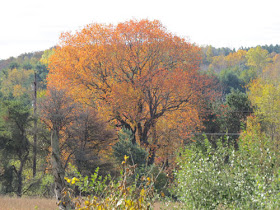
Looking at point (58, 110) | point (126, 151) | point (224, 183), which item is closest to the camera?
point (224, 183)

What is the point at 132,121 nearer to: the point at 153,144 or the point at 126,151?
the point at 153,144

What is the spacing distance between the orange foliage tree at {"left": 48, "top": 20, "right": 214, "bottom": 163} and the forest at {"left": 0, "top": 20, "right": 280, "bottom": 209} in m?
0.10

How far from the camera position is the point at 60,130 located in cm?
2634

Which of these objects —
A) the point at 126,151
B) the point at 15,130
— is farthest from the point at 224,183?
the point at 15,130

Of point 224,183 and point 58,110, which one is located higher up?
point 58,110

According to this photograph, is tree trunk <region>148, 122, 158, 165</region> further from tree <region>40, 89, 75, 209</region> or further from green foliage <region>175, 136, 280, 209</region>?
green foliage <region>175, 136, 280, 209</region>

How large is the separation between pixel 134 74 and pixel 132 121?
189 inches

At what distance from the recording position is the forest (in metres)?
9.45

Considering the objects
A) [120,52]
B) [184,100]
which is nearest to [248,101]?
[184,100]

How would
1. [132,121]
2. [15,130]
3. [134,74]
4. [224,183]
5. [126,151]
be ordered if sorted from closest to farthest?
1. [224,183]
2. [126,151]
3. [15,130]
4. [132,121]
5. [134,74]

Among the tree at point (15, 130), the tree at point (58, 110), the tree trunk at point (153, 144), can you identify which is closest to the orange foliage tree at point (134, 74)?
the tree trunk at point (153, 144)

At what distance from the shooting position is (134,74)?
35.8m

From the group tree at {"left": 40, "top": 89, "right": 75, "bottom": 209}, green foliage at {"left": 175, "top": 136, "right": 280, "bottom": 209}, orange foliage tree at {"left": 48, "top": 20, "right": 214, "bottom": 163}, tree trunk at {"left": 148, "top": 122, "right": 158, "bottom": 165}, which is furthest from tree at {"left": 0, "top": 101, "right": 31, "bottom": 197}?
green foliage at {"left": 175, "top": 136, "right": 280, "bottom": 209}

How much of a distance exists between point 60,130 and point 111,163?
4.58 metres
